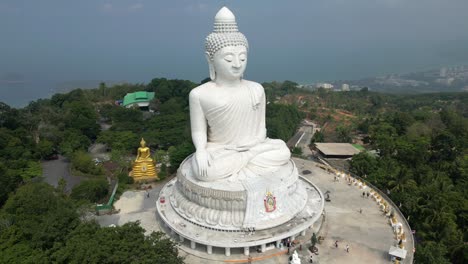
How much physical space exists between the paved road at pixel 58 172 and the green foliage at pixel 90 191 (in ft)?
10.3

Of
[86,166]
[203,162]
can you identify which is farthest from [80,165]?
[203,162]

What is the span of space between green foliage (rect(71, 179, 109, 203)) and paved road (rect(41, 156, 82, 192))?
3.14 m

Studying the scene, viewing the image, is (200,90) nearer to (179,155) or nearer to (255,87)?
(255,87)

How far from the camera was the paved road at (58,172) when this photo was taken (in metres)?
23.3

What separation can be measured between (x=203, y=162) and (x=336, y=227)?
644 cm

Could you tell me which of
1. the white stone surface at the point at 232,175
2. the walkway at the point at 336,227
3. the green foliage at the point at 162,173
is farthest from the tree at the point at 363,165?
the green foliage at the point at 162,173

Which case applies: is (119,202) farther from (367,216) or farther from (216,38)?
(367,216)

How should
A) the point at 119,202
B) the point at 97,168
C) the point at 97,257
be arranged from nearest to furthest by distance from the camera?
the point at 97,257 → the point at 119,202 → the point at 97,168

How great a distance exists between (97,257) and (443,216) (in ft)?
44.6

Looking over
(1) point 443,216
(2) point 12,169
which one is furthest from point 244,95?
(2) point 12,169

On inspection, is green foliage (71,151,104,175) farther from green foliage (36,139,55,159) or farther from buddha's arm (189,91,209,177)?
buddha's arm (189,91,209,177)

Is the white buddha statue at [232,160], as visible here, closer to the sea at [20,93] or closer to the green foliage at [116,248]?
the green foliage at [116,248]

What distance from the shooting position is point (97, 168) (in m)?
24.2

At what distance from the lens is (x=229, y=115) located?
1588 cm
